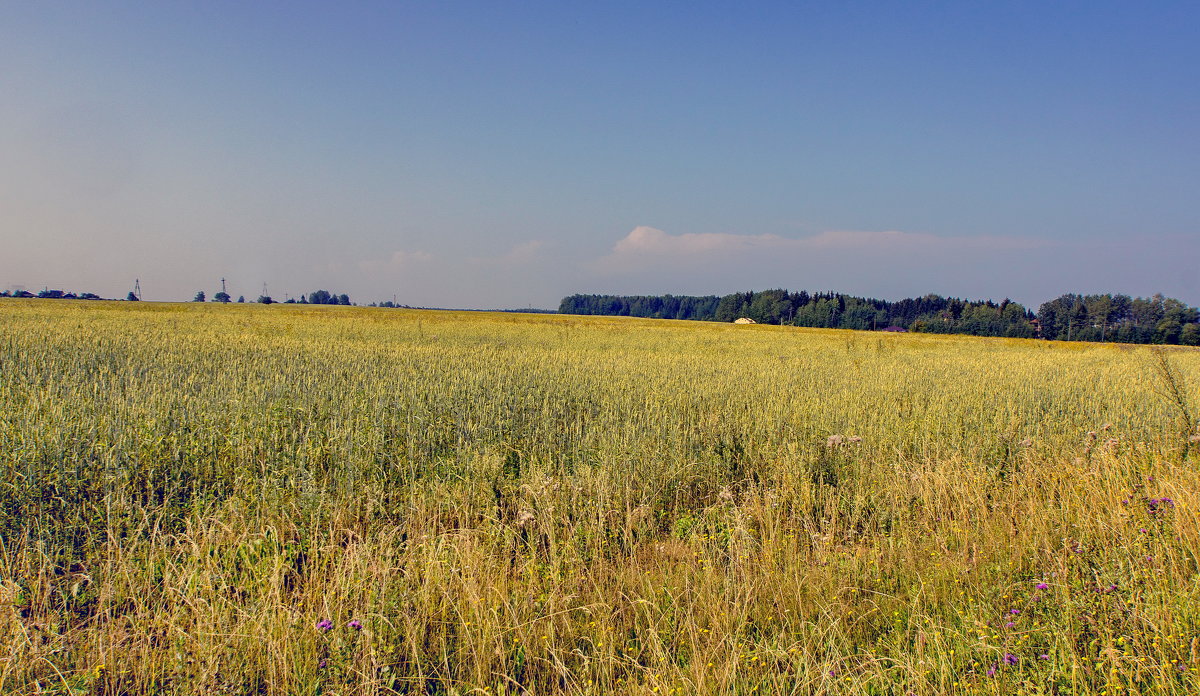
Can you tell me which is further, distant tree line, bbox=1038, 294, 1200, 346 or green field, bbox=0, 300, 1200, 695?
distant tree line, bbox=1038, 294, 1200, 346

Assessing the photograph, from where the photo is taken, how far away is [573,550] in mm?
3506

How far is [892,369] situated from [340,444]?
41.9 feet

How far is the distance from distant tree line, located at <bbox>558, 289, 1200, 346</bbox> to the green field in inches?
2845

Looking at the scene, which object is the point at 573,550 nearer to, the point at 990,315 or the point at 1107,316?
the point at 990,315

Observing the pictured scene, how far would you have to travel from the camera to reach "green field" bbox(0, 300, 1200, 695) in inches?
95.0

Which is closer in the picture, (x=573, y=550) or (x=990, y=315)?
(x=573, y=550)

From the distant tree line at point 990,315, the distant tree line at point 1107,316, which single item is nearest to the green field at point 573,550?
the distant tree line at point 990,315

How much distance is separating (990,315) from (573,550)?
403ft

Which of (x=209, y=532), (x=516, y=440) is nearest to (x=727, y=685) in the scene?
(x=209, y=532)

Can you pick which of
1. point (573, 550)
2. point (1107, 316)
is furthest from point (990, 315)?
point (573, 550)

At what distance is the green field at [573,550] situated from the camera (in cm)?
241

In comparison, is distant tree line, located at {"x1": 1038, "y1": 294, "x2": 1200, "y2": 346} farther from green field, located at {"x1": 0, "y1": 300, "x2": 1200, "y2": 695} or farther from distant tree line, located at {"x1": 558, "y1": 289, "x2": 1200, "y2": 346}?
green field, located at {"x1": 0, "y1": 300, "x2": 1200, "y2": 695}

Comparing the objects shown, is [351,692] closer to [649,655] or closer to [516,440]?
[649,655]

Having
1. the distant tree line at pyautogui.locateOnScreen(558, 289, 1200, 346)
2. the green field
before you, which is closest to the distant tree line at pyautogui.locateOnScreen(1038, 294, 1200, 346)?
the distant tree line at pyautogui.locateOnScreen(558, 289, 1200, 346)
